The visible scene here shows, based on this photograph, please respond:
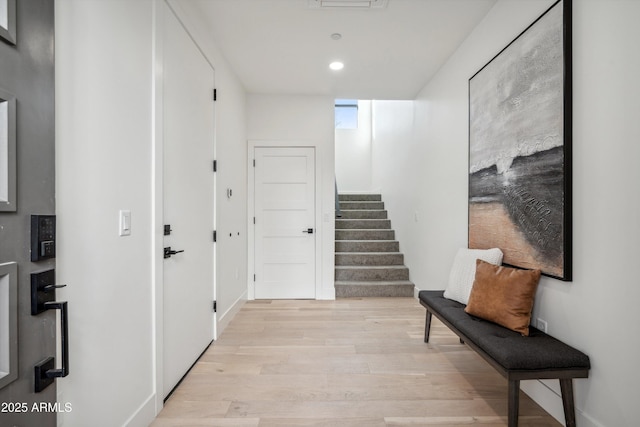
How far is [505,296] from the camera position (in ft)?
6.04

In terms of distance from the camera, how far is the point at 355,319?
3.29 m

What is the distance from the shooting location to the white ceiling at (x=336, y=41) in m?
2.33

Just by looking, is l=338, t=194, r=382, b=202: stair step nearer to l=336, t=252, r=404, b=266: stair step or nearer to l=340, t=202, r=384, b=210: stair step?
l=340, t=202, r=384, b=210: stair step

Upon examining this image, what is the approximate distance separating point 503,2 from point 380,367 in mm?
2843

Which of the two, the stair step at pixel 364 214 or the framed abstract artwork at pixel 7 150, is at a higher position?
the framed abstract artwork at pixel 7 150

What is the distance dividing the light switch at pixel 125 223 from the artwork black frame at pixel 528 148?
7.43ft

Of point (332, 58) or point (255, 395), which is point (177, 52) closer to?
point (332, 58)

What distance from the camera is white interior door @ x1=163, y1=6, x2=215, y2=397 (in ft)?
6.34

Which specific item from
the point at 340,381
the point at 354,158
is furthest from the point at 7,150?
the point at 354,158

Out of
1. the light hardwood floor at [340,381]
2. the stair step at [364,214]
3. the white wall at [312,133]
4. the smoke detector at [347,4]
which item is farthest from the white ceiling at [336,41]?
the light hardwood floor at [340,381]

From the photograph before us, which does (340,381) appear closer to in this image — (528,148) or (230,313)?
(230,313)

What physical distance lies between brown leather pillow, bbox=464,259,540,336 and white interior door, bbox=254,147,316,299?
7.87 ft

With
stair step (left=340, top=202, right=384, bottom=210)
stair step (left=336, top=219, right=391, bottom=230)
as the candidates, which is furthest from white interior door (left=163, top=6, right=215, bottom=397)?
stair step (left=340, top=202, right=384, bottom=210)

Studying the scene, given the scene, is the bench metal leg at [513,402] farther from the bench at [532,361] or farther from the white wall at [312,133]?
the white wall at [312,133]
